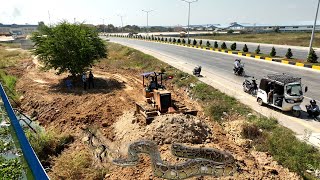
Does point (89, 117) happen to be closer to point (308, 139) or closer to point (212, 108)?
point (212, 108)

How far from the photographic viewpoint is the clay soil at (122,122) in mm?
11133

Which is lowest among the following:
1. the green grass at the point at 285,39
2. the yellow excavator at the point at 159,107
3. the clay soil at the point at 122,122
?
the clay soil at the point at 122,122

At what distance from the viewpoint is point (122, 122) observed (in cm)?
1622

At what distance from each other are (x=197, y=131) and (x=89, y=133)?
6030 mm

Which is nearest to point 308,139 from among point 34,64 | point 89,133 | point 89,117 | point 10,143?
point 89,133

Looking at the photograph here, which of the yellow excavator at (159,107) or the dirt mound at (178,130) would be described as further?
the yellow excavator at (159,107)

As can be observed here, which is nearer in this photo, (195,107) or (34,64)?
(195,107)

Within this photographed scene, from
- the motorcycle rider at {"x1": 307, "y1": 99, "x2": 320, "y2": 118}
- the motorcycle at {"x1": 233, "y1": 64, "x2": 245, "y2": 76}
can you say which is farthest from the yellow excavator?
the motorcycle at {"x1": 233, "y1": 64, "x2": 245, "y2": 76}

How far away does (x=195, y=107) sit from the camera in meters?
18.7

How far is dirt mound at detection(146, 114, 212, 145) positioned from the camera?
1275 centimetres

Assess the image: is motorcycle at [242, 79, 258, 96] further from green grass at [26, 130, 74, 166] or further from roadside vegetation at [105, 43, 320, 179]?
green grass at [26, 130, 74, 166]

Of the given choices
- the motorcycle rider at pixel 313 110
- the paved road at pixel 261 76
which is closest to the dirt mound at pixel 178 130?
the paved road at pixel 261 76

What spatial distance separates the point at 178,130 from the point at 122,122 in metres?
4.37

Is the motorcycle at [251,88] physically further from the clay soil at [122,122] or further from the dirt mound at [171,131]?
the dirt mound at [171,131]
